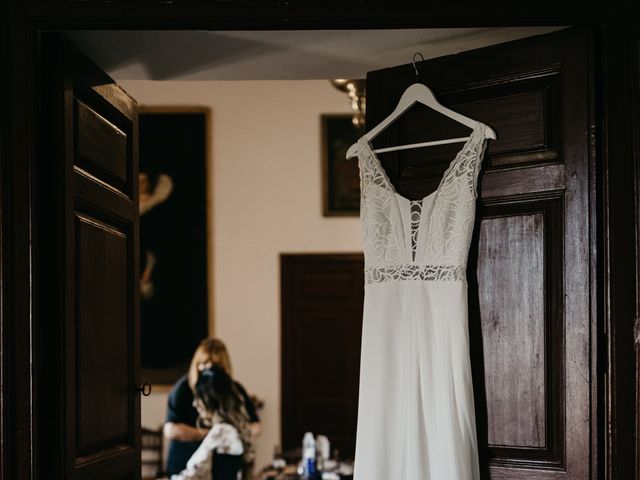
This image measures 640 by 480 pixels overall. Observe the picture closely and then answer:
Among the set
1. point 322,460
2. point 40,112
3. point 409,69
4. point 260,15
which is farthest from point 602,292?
point 322,460

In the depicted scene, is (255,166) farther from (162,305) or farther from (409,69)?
(409,69)

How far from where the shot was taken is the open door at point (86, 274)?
2.55 m

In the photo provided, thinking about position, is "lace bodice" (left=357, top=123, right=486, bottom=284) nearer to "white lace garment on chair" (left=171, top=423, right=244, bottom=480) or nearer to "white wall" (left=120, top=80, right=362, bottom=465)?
"white lace garment on chair" (left=171, top=423, right=244, bottom=480)

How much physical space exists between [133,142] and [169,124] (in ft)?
17.1

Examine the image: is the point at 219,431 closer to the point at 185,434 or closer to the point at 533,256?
the point at 185,434

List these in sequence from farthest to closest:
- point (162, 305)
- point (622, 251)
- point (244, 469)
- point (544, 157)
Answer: point (162, 305), point (244, 469), point (544, 157), point (622, 251)

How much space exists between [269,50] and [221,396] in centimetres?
318

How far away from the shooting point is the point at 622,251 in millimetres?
2430

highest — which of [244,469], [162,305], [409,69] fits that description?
[409,69]

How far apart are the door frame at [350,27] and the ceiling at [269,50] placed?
22 centimetres

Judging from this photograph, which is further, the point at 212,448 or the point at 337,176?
the point at 337,176

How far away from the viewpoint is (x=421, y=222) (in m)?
2.82

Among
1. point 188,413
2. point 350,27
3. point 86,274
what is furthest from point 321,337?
point 350,27

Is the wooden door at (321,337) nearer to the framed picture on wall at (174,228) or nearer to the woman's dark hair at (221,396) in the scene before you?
the framed picture on wall at (174,228)
